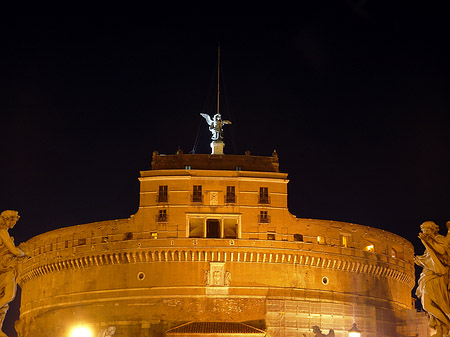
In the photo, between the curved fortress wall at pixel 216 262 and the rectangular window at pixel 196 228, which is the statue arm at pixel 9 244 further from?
the rectangular window at pixel 196 228

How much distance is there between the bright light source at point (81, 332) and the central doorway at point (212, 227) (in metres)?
10.4

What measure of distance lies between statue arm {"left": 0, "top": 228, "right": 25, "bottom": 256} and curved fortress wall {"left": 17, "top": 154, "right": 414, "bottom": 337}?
36650mm

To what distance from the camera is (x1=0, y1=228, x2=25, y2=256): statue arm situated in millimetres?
19609

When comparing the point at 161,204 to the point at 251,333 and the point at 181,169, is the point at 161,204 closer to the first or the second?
the point at 181,169

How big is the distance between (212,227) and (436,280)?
39195mm

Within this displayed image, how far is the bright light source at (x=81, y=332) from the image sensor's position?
55.8 m

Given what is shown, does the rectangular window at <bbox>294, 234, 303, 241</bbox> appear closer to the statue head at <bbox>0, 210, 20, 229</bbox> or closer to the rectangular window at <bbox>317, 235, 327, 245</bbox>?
the rectangular window at <bbox>317, 235, 327, 245</bbox>

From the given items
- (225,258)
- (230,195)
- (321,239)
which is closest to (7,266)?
(225,258)

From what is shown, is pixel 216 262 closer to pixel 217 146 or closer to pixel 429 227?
pixel 217 146

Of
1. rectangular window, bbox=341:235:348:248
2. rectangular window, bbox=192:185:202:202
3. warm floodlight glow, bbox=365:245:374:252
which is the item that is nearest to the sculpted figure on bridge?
rectangular window, bbox=192:185:202:202

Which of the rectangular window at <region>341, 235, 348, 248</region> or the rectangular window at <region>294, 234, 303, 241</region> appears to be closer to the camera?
the rectangular window at <region>294, 234, 303, 241</region>

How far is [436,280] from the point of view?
19.3 m

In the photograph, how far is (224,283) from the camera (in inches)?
2211

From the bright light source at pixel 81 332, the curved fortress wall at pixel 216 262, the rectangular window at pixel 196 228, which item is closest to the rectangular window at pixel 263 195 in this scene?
the curved fortress wall at pixel 216 262
